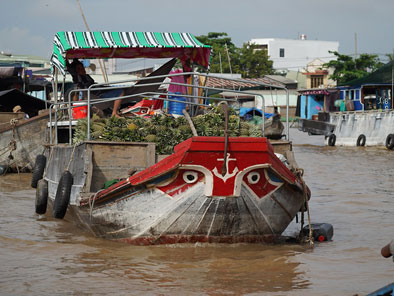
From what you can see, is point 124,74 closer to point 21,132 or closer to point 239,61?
point 239,61

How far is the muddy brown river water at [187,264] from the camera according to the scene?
5574 millimetres

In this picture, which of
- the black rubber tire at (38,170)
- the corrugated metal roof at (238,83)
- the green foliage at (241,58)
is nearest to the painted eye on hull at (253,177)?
the corrugated metal roof at (238,83)

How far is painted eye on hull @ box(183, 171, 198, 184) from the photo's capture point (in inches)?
237

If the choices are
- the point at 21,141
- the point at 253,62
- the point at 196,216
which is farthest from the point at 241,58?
the point at 196,216

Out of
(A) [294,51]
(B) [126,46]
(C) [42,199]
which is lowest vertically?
(C) [42,199]

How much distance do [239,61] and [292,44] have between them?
20370mm

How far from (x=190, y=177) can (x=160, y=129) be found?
160 cm

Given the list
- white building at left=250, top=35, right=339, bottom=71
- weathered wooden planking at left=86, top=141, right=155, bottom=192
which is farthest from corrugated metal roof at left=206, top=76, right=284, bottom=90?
white building at left=250, top=35, right=339, bottom=71

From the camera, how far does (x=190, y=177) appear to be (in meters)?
6.06

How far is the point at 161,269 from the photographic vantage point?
6094 mm

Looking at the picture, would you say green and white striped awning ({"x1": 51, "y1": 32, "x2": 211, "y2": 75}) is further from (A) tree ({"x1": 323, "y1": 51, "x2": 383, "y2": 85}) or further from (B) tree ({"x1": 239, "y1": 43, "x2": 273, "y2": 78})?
(B) tree ({"x1": 239, "y1": 43, "x2": 273, "y2": 78})

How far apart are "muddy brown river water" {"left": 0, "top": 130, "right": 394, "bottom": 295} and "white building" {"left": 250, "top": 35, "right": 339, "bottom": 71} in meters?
58.0

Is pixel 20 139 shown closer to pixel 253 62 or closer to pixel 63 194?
pixel 63 194

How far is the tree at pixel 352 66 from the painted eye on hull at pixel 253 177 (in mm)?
38487
